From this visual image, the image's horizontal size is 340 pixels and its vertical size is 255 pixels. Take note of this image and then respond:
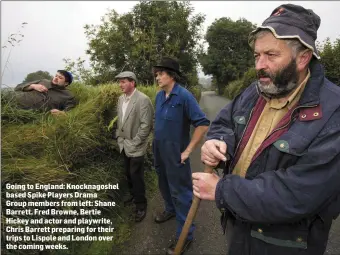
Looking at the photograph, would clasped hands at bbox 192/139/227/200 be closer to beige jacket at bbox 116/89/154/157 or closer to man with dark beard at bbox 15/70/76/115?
beige jacket at bbox 116/89/154/157

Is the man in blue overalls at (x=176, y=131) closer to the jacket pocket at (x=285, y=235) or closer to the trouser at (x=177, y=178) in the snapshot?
the trouser at (x=177, y=178)

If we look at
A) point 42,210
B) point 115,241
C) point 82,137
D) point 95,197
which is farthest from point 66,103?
point 115,241

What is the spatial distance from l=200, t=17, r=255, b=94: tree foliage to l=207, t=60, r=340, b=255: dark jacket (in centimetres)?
3293

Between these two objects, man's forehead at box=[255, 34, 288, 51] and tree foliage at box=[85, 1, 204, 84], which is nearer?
man's forehead at box=[255, 34, 288, 51]

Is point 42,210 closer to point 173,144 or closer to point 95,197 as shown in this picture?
point 95,197

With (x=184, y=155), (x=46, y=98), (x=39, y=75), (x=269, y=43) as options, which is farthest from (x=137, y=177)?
(x=39, y=75)

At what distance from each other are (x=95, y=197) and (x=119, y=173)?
36.6 inches

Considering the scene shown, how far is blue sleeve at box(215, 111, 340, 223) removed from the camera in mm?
1126

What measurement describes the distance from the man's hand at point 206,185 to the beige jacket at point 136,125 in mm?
2128

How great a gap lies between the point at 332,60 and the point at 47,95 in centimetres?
931

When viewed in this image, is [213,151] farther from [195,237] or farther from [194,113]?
[195,237]

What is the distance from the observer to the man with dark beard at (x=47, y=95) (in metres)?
3.75

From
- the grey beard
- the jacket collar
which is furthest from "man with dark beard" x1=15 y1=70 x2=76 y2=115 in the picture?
the jacket collar

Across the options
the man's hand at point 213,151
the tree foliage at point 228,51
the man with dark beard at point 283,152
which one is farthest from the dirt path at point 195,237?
the tree foliage at point 228,51
